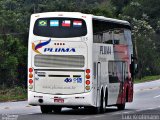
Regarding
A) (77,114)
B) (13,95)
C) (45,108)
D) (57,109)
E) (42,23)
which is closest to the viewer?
(42,23)

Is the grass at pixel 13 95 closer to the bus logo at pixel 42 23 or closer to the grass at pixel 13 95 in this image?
the grass at pixel 13 95

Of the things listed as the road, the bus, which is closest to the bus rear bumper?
the bus

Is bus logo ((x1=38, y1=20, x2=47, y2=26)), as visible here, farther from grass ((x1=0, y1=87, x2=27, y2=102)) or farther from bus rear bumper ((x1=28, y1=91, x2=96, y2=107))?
grass ((x1=0, y1=87, x2=27, y2=102))

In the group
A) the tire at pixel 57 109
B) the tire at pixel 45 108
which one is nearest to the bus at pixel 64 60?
the tire at pixel 45 108

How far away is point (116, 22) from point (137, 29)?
2176 inches

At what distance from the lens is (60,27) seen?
2414cm

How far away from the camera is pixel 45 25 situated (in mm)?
24250

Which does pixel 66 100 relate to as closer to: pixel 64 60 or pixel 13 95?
pixel 64 60

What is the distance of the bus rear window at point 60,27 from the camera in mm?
24031

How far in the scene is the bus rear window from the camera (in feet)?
78.8

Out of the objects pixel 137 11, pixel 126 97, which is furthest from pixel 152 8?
pixel 126 97

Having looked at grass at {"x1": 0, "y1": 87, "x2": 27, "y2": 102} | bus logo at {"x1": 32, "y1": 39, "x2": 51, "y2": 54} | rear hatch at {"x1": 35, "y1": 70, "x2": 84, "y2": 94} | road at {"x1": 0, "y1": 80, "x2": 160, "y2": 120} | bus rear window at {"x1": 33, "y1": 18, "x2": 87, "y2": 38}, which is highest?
bus rear window at {"x1": 33, "y1": 18, "x2": 87, "y2": 38}

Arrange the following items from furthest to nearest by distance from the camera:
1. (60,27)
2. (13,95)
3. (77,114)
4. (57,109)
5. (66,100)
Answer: (13,95) → (57,109) → (77,114) → (60,27) → (66,100)

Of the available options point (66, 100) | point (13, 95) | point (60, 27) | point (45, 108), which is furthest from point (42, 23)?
point (13, 95)
